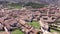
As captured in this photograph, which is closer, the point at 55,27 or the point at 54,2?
the point at 55,27

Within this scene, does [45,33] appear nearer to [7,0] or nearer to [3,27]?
[3,27]

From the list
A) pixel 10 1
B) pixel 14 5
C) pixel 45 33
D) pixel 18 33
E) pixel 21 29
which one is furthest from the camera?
pixel 10 1

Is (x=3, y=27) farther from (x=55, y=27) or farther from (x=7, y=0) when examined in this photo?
(x=7, y=0)

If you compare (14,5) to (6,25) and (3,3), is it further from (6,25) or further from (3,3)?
(6,25)

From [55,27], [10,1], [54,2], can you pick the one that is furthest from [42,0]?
[55,27]

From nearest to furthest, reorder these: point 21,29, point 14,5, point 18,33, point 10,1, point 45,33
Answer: point 45,33 → point 18,33 → point 21,29 → point 14,5 → point 10,1

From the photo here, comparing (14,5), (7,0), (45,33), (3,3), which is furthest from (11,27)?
(7,0)

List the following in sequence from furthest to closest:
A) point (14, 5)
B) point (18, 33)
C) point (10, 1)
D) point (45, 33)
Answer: point (10, 1)
point (14, 5)
point (18, 33)
point (45, 33)

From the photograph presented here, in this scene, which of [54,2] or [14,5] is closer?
[14,5]
